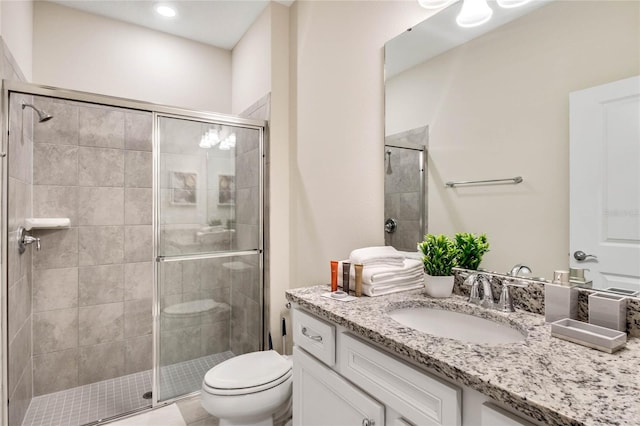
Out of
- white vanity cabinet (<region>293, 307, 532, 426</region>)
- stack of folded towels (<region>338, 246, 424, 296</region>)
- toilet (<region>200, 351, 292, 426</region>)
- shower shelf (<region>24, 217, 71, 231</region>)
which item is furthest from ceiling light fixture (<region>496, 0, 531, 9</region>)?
shower shelf (<region>24, 217, 71, 231</region>)

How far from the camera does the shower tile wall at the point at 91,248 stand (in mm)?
2334

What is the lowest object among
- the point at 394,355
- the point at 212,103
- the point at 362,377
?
the point at 362,377

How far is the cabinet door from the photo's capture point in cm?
100

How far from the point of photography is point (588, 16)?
1.03m

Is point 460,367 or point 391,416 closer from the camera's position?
point 460,367

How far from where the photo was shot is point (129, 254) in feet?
8.46

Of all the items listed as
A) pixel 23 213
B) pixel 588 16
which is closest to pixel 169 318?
pixel 23 213

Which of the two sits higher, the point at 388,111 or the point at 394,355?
the point at 388,111

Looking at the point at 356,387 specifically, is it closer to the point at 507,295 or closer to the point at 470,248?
the point at 507,295

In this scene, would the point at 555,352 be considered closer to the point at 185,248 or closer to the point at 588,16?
the point at 588,16

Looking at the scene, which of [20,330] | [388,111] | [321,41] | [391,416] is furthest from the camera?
[321,41]

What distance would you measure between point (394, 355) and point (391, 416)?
0.17 meters

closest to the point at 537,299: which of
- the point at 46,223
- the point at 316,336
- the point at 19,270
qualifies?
the point at 316,336

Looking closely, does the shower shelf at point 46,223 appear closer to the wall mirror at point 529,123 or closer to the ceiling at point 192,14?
the ceiling at point 192,14
